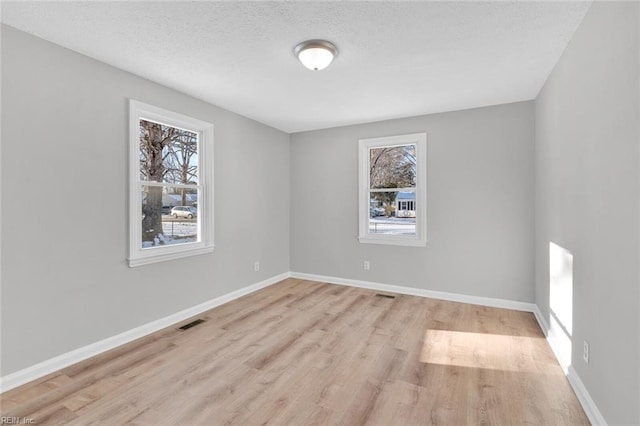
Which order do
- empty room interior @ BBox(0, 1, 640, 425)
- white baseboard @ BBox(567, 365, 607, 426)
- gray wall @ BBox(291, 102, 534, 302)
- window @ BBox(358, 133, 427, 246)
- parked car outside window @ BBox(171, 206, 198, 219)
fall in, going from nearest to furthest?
1. white baseboard @ BBox(567, 365, 607, 426)
2. empty room interior @ BBox(0, 1, 640, 425)
3. parked car outside window @ BBox(171, 206, 198, 219)
4. gray wall @ BBox(291, 102, 534, 302)
5. window @ BBox(358, 133, 427, 246)

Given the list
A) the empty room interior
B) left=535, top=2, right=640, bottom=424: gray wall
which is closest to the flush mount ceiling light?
the empty room interior

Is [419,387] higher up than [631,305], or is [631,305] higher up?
[631,305]

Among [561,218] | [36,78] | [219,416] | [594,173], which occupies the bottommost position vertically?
[219,416]

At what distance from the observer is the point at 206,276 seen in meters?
3.73

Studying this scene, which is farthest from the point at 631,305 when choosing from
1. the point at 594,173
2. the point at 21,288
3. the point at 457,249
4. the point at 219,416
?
the point at 21,288

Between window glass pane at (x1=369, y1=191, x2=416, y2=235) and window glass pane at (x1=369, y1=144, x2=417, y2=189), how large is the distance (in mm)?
150

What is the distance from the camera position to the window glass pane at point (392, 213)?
439 cm

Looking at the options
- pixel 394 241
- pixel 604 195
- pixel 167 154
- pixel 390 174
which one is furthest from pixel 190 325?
pixel 604 195

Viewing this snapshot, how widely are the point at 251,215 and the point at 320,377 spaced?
269 centimetres

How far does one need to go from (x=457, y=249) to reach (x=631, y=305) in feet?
8.82

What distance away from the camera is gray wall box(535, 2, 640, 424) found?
4.62 ft

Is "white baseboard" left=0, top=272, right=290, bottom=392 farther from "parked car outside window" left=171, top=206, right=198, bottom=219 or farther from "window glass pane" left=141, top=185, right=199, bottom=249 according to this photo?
"parked car outside window" left=171, top=206, right=198, bottom=219

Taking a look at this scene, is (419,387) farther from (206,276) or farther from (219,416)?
(206,276)

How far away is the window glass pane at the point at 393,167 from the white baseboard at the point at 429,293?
1.50 meters
